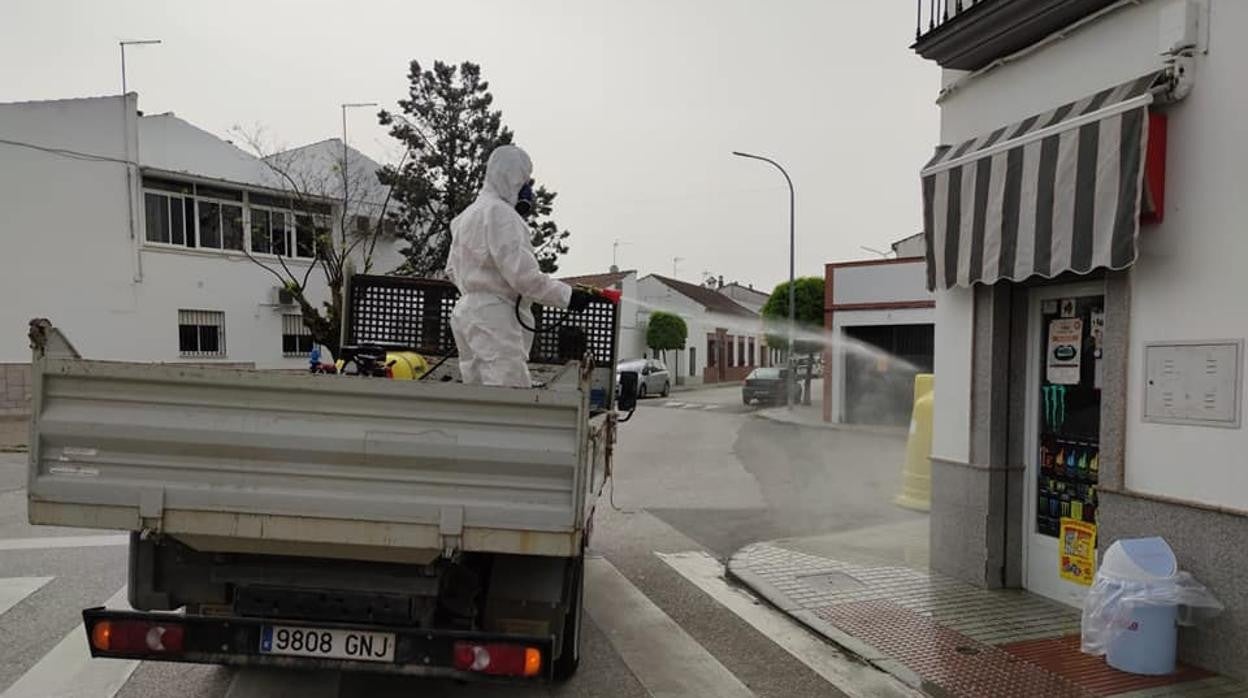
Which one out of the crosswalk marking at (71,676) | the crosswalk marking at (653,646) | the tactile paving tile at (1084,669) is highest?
the crosswalk marking at (71,676)

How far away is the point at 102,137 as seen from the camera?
757 inches

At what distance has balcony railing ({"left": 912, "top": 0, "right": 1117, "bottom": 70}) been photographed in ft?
16.2

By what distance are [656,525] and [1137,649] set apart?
184 inches

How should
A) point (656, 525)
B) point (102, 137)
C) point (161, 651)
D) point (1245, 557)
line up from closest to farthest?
point (161, 651) < point (1245, 557) < point (656, 525) < point (102, 137)

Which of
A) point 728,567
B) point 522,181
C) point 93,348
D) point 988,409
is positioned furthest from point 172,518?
point 93,348

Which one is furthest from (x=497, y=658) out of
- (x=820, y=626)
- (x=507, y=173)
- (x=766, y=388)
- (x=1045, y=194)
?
(x=766, y=388)

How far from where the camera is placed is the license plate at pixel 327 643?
2891 millimetres

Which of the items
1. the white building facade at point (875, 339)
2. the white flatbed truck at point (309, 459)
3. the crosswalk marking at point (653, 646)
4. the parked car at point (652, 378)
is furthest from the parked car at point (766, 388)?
the white flatbed truck at point (309, 459)

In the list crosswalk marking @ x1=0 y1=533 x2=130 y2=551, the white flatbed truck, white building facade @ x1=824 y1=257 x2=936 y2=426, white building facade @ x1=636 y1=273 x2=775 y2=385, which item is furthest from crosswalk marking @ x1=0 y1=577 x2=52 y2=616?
white building facade @ x1=636 y1=273 x2=775 y2=385

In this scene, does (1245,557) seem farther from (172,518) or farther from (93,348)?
(93,348)

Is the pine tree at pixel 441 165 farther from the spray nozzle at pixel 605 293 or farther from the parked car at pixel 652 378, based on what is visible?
the spray nozzle at pixel 605 293

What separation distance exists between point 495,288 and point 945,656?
130 inches

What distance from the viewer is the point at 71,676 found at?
13.0 ft

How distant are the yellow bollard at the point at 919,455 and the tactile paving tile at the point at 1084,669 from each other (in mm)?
3727
